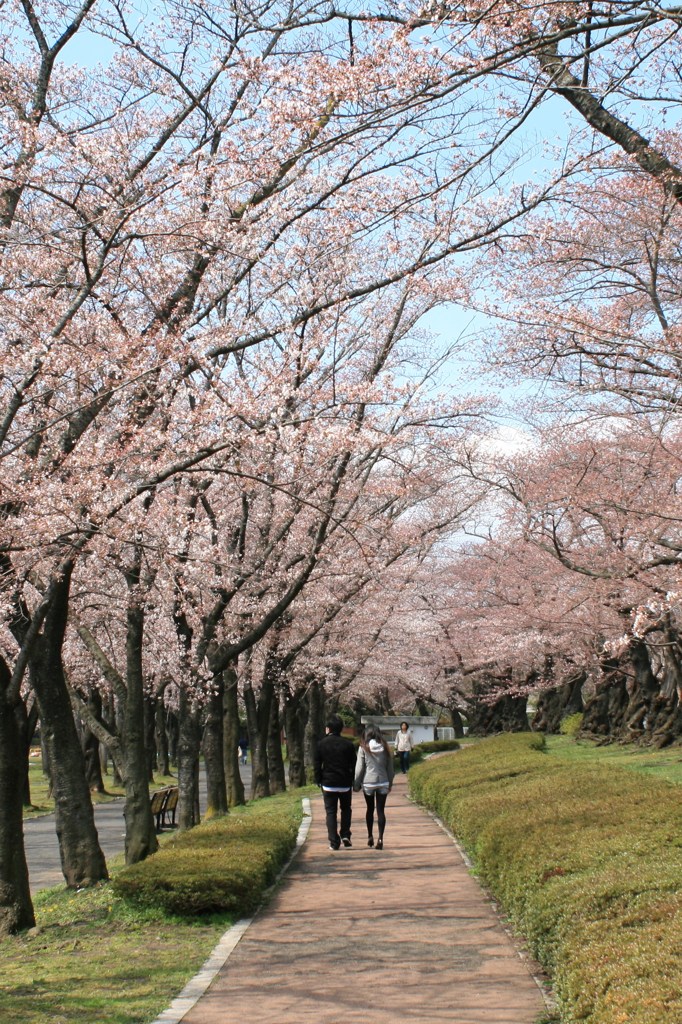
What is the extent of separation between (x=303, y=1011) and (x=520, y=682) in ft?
132

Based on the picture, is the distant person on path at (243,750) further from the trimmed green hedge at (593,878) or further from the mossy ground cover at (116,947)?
the mossy ground cover at (116,947)

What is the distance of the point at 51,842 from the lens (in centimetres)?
2212

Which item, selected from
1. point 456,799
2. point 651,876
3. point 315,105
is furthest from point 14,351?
point 456,799

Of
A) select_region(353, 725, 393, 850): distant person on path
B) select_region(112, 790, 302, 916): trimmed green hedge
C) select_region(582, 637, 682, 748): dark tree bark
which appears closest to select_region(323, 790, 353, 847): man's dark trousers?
select_region(353, 725, 393, 850): distant person on path

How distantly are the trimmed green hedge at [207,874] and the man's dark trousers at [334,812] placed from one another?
1.34 meters

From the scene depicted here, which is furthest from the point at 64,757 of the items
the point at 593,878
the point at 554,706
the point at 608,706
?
the point at 554,706

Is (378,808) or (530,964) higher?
(378,808)

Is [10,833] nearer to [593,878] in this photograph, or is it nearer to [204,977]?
[204,977]

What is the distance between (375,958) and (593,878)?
1743mm

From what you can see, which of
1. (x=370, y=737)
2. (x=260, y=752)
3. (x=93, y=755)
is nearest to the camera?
(x=370, y=737)

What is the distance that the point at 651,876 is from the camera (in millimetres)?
6469

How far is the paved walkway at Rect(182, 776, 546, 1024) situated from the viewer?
5.97m

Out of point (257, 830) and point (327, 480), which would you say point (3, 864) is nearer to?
point (257, 830)

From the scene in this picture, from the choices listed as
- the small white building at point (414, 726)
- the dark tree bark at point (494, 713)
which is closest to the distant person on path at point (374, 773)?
the dark tree bark at point (494, 713)
